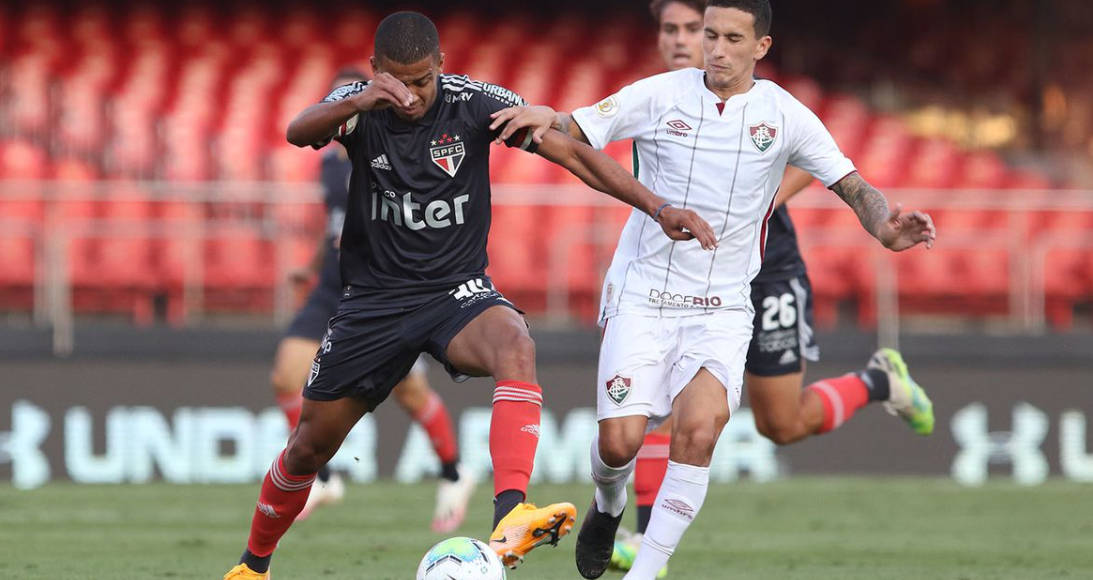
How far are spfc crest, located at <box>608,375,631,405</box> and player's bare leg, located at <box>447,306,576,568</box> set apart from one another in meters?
0.54

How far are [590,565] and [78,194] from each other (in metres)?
7.13

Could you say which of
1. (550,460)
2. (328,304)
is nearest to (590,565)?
(328,304)

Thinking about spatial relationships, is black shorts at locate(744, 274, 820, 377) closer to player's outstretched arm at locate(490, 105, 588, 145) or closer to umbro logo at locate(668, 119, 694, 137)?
umbro logo at locate(668, 119, 694, 137)

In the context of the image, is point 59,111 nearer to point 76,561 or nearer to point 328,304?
point 328,304

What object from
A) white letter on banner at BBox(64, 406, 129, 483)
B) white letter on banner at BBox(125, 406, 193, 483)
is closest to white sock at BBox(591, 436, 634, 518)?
white letter on banner at BBox(125, 406, 193, 483)

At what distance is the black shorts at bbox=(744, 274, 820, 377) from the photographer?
24.7 feet

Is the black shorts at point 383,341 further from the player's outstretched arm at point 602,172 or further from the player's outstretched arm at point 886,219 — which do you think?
the player's outstretched arm at point 886,219

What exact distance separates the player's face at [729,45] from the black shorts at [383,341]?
1247 millimetres

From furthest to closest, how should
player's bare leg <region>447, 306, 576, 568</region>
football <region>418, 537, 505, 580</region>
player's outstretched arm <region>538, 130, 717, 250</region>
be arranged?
player's outstretched arm <region>538, 130, 717, 250</region>
player's bare leg <region>447, 306, 576, 568</region>
football <region>418, 537, 505, 580</region>

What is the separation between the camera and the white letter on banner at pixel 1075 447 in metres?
12.5

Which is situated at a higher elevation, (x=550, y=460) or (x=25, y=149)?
(x=25, y=149)

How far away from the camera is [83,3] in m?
18.1

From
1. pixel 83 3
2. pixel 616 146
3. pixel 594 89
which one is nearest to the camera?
pixel 616 146

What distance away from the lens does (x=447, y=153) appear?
19.0 ft
